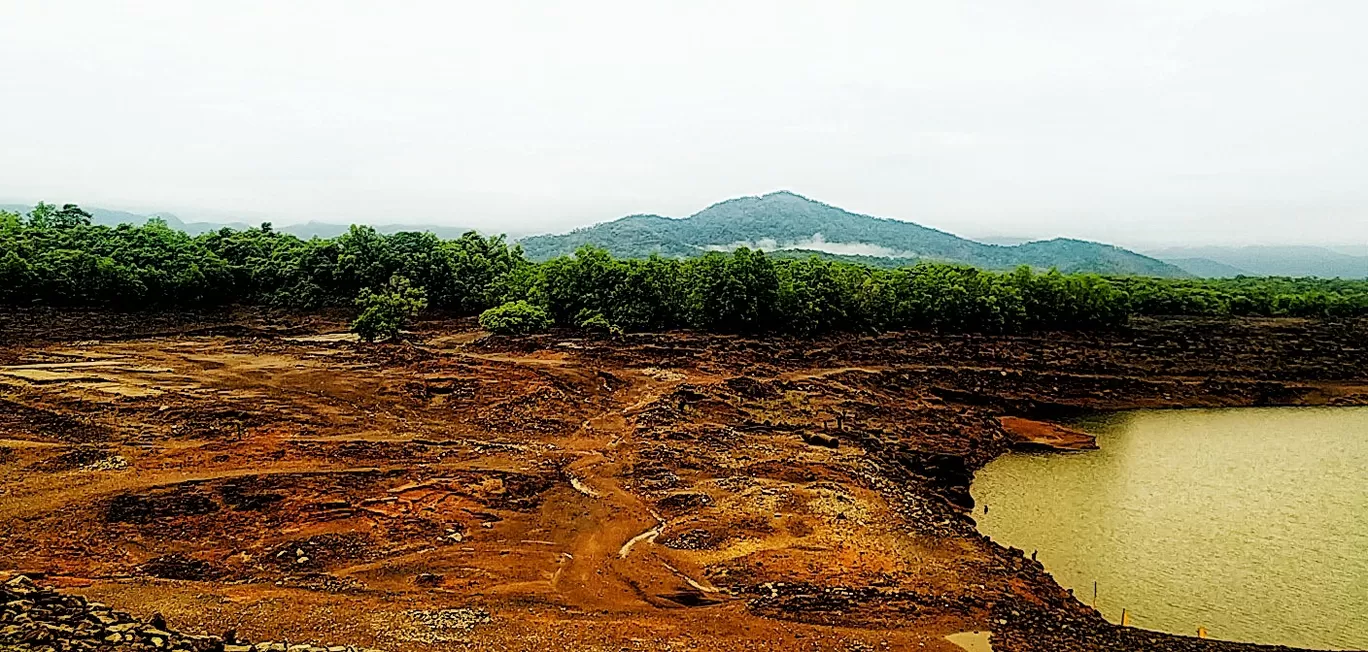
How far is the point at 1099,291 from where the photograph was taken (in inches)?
1805

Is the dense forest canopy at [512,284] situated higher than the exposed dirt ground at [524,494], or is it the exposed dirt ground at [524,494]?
the dense forest canopy at [512,284]

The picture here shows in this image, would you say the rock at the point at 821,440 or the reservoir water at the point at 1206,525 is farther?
the rock at the point at 821,440

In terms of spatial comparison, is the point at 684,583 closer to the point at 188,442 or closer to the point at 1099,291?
the point at 188,442

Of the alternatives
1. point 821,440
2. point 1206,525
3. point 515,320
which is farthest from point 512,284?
point 1206,525

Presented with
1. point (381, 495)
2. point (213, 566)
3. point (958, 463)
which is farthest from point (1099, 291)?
point (213, 566)

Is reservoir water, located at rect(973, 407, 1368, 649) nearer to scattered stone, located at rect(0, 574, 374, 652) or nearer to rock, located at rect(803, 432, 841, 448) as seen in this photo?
rock, located at rect(803, 432, 841, 448)

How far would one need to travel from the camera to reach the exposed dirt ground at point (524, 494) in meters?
10.6

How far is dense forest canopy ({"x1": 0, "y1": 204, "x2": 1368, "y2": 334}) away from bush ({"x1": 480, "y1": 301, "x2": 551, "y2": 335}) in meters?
0.06

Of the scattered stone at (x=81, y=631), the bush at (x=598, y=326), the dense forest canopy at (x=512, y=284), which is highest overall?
the dense forest canopy at (x=512, y=284)

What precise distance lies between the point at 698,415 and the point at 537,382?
4.93 m

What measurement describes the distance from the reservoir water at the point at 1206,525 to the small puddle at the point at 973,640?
11.2 ft

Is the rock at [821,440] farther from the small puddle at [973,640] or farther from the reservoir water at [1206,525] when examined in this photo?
the small puddle at [973,640]

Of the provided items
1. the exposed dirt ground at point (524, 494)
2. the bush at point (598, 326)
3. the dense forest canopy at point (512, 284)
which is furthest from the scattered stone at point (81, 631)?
the bush at point (598, 326)

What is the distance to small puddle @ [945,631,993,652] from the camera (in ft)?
33.8
